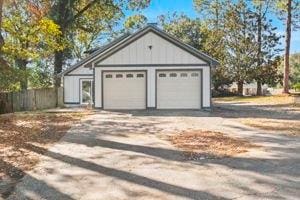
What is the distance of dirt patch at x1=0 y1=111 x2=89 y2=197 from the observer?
29.9 feet

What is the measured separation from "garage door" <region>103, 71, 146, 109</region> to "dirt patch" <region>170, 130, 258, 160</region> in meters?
10.3

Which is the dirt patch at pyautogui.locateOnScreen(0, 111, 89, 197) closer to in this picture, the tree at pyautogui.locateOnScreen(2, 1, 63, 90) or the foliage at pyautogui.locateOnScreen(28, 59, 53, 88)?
the tree at pyautogui.locateOnScreen(2, 1, 63, 90)

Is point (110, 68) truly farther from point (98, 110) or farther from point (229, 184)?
point (229, 184)

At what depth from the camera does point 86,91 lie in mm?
34281

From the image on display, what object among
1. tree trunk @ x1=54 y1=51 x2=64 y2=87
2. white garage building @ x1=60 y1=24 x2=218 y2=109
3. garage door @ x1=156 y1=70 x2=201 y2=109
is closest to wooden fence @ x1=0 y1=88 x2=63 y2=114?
tree trunk @ x1=54 y1=51 x2=64 y2=87

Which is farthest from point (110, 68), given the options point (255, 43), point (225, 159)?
point (255, 43)

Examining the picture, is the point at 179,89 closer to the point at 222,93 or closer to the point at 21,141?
the point at 21,141

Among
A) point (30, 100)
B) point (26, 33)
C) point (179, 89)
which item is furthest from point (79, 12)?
point (179, 89)

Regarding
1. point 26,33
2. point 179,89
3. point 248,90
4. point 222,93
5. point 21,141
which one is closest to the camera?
point 21,141

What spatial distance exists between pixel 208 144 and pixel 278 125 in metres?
5.93

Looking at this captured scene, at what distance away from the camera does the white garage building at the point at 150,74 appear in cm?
2480

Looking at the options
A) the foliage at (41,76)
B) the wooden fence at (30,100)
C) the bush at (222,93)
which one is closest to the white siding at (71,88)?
the wooden fence at (30,100)

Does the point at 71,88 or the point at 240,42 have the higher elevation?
the point at 240,42

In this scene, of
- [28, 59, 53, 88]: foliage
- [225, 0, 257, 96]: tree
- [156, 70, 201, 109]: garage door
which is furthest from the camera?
[225, 0, 257, 96]: tree
